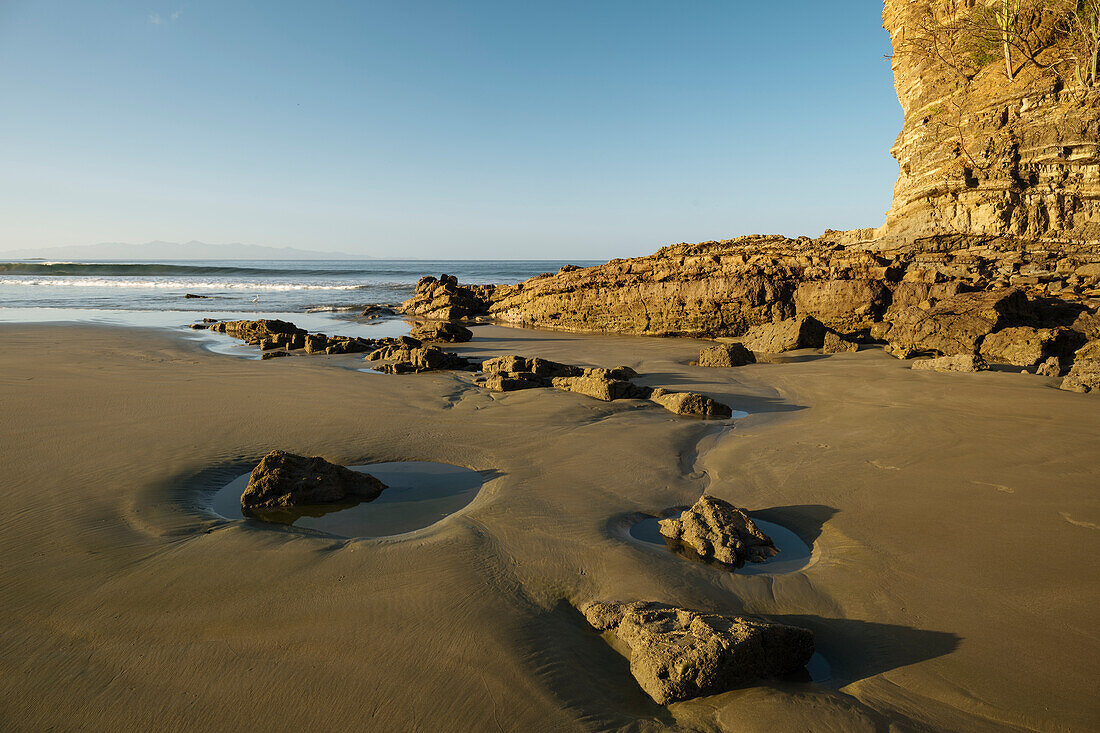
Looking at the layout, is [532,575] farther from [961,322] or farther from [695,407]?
[961,322]

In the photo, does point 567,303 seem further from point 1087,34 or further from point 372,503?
point 1087,34

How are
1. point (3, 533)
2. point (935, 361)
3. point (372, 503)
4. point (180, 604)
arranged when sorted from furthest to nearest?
point (935, 361), point (372, 503), point (3, 533), point (180, 604)

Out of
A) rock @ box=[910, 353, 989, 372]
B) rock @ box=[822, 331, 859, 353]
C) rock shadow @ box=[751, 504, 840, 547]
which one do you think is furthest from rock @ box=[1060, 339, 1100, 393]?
rock shadow @ box=[751, 504, 840, 547]

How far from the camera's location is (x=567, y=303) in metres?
14.9

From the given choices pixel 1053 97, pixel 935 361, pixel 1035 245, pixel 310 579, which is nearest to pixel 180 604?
pixel 310 579

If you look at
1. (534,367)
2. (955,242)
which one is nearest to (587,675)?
(534,367)

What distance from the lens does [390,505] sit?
3.66 m

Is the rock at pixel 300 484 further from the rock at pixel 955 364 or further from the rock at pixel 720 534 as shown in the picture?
the rock at pixel 955 364

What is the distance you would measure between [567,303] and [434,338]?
428 centimetres

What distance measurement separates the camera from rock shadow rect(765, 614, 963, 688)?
2.15m

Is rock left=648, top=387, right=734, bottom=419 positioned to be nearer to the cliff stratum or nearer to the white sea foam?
the cliff stratum

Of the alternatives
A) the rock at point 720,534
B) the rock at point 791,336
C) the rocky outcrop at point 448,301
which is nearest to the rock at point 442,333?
the rocky outcrop at point 448,301

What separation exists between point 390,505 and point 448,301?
51.6 feet

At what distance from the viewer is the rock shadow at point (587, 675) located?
1.91 metres
